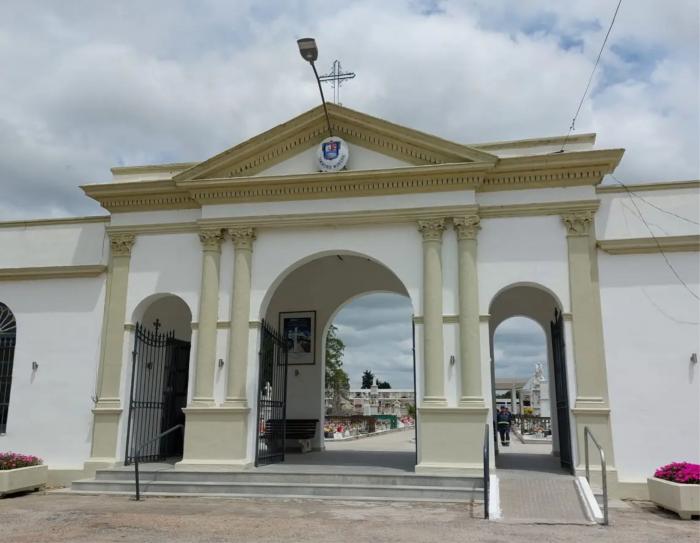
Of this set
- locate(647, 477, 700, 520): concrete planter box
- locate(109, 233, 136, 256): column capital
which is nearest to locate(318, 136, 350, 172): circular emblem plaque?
locate(109, 233, 136, 256): column capital

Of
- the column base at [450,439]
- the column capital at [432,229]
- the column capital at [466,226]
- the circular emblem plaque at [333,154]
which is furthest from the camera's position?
the circular emblem plaque at [333,154]

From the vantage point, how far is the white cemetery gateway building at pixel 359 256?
1196 cm

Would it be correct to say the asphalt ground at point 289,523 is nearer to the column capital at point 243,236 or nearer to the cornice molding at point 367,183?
the column capital at point 243,236

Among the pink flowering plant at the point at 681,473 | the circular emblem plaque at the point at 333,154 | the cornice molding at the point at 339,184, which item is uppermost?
the circular emblem plaque at the point at 333,154

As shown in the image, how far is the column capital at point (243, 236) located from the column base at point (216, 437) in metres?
3.25

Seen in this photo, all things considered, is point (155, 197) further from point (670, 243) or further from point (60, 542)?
point (670, 243)

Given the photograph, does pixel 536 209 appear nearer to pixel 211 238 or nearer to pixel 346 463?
pixel 346 463

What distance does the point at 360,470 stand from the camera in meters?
12.1

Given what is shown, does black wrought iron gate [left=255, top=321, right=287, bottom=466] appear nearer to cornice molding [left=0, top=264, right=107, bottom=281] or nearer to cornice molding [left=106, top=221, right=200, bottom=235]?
cornice molding [left=106, top=221, right=200, bottom=235]

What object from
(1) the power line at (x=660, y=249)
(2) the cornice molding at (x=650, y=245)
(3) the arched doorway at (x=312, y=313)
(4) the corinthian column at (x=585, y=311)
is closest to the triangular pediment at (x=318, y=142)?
(4) the corinthian column at (x=585, y=311)

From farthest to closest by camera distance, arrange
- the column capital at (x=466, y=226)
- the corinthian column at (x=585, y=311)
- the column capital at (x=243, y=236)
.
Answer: the column capital at (x=243, y=236) < the column capital at (x=466, y=226) < the corinthian column at (x=585, y=311)

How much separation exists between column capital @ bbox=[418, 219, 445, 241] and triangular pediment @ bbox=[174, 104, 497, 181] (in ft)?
3.93

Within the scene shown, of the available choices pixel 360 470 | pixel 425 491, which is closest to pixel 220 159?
pixel 360 470

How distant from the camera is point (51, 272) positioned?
1452cm
